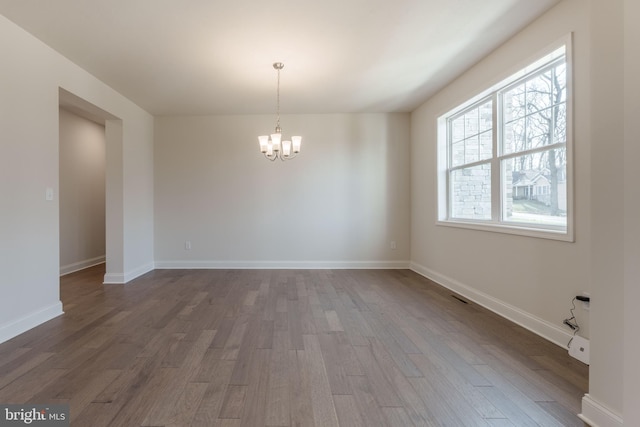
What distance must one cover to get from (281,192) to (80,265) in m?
3.65

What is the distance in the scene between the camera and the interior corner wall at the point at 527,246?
2.08 m

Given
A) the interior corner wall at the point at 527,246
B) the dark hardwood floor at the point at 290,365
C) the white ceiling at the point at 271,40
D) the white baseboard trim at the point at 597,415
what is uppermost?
the white ceiling at the point at 271,40

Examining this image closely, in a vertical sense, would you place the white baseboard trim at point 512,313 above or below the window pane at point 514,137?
below

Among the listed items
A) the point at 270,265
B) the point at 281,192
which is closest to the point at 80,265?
the point at 270,265

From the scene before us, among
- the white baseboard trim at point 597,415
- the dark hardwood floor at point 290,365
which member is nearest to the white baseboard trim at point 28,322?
the dark hardwood floor at point 290,365

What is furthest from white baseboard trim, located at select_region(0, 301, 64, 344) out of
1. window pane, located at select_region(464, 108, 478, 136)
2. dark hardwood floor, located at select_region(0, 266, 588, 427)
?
window pane, located at select_region(464, 108, 478, 136)

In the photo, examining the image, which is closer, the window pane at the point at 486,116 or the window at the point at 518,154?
the window at the point at 518,154

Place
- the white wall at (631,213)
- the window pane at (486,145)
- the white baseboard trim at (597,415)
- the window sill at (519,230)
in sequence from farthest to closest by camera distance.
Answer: the window pane at (486,145), the window sill at (519,230), the white baseboard trim at (597,415), the white wall at (631,213)

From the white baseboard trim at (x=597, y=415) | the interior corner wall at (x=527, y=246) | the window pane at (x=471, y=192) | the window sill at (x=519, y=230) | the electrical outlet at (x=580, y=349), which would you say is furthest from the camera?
the window pane at (x=471, y=192)

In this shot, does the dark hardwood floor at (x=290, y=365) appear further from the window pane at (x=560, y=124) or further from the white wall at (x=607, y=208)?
the window pane at (x=560, y=124)

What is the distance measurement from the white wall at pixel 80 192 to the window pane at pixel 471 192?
234 inches

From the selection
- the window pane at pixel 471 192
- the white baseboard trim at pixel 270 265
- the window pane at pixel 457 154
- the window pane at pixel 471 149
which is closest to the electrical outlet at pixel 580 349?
the window pane at pixel 471 192

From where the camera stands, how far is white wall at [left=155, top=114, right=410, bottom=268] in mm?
5000

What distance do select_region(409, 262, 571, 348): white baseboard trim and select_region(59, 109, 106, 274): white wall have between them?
5.82 meters
